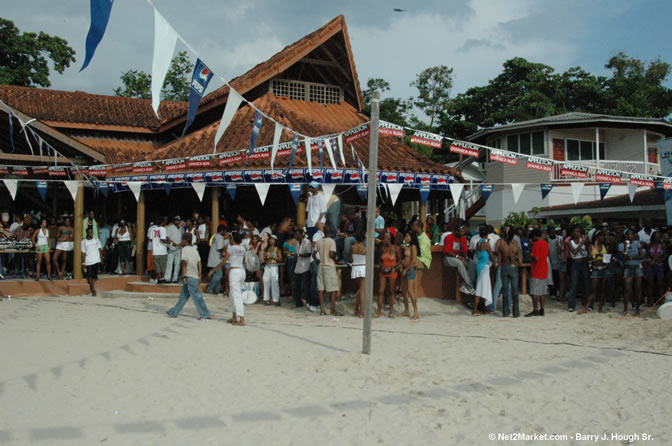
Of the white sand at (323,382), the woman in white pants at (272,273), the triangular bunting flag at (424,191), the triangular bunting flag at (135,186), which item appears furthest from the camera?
the triangular bunting flag at (424,191)

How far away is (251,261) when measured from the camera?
12.9 m

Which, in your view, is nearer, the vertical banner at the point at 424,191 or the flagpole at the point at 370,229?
the flagpole at the point at 370,229

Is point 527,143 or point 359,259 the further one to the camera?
point 527,143

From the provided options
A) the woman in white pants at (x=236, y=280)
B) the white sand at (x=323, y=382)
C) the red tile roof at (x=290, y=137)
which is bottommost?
the white sand at (x=323, y=382)

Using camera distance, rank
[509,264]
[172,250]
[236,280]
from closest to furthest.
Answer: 1. [236,280]
2. [509,264]
3. [172,250]

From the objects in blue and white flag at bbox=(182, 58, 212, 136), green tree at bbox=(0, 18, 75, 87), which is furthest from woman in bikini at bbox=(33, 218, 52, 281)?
green tree at bbox=(0, 18, 75, 87)

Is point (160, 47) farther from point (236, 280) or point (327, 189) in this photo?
point (327, 189)

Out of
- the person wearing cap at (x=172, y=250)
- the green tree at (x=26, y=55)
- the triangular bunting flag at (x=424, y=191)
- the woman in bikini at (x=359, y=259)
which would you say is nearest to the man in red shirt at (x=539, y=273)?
the woman in bikini at (x=359, y=259)

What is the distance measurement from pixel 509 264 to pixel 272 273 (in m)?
5.10

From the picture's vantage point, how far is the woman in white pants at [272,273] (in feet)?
41.5

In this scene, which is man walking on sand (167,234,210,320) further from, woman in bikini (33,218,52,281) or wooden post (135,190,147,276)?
woman in bikini (33,218,52,281)

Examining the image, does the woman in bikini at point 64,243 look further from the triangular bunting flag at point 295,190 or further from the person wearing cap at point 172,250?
the triangular bunting flag at point 295,190

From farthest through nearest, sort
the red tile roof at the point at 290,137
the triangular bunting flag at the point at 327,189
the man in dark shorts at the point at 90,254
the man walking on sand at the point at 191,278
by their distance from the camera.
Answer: the red tile roof at the point at 290,137 < the triangular bunting flag at the point at 327,189 < the man in dark shorts at the point at 90,254 < the man walking on sand at the point at 191,278

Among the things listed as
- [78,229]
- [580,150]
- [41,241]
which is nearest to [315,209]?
[78,229]
